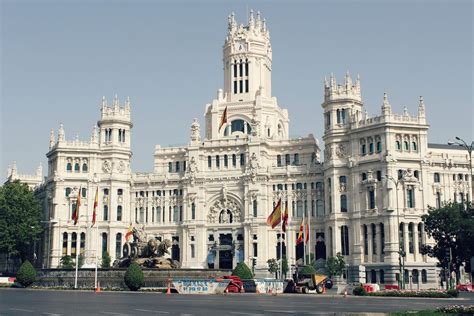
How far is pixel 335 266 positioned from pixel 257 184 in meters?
22.8

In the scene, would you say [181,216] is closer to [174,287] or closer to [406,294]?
[174,287]

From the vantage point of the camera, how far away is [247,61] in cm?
13212

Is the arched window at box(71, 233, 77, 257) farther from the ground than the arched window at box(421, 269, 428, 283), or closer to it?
farther from the ground

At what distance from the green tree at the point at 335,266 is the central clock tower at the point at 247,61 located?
40.5m

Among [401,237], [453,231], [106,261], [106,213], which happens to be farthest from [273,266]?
[106,213]

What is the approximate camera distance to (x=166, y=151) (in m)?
128

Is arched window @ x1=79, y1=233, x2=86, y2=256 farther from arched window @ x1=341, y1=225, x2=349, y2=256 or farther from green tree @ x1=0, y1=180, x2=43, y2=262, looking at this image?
arched window @ x1=341, y1=225, x2=349, y2=256

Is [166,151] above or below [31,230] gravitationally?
above

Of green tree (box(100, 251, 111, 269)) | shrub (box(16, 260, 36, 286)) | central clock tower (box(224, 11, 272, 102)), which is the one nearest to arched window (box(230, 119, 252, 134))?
central clock tower (box(224, 11, 272, 102))

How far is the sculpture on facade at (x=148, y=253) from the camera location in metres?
73.8

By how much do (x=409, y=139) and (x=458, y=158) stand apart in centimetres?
1180

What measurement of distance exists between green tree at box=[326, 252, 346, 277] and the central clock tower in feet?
133

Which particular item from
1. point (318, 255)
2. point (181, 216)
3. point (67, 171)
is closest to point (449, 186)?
point (318, 255)

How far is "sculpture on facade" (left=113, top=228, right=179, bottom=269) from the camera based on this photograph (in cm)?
7381
